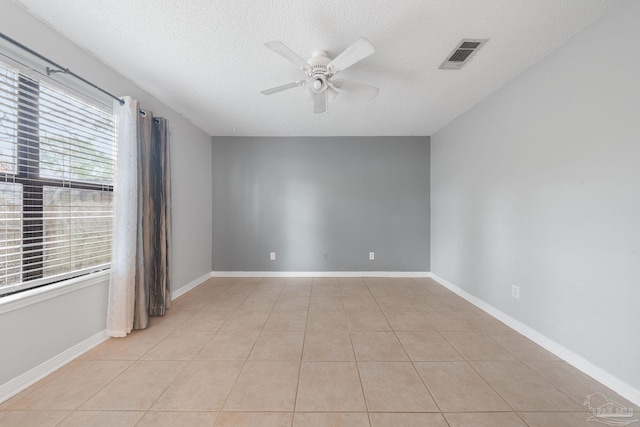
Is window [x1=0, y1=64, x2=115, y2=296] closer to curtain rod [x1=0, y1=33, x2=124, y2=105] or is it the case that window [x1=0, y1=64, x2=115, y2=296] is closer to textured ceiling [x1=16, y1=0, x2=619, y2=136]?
curtain rod [x1=0, y1=33, x2=124, y2=105]

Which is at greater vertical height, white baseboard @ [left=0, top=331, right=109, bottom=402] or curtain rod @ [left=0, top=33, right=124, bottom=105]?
curtain rod @ [left=0, top=33, right=124, bottom=105]

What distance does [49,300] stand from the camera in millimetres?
1746

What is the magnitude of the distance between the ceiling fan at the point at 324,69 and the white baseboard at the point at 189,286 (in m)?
2.85

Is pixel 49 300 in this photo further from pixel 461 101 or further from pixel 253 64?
pixel 461 101

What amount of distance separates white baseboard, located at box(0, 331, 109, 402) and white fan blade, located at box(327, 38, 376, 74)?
3.02 m

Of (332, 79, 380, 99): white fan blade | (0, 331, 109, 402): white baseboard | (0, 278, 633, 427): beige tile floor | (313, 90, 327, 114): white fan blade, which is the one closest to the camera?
(0, 278, 633, 427): beige tile floor

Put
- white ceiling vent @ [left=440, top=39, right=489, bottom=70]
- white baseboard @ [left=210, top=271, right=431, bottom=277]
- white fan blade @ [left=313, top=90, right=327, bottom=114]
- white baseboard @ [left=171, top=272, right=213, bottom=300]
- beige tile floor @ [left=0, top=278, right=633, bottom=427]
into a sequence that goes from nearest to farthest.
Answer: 1. beige tile floor @ [left=0, top=278, right=633, bottom=427]
2. white ceiling vent @ [left=440, top=39, right=489, bottom=70]
3. white fan blade @ [left=313, top=90, right=327, bottom=114]
4. white baseboard @ [left=171, top=272, right=213, bottom=300]
5. white baseboard @ [left=210, top=271, right=431, bottom=277]

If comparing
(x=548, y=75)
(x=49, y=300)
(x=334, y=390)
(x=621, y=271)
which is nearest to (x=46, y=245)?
(x=49, y=300)

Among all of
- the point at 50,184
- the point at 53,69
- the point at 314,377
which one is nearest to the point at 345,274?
the point at 314,377

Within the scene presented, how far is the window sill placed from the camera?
1.50 meters

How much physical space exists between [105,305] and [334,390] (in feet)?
7.11

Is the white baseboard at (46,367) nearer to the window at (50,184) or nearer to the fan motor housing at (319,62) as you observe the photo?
the window at (50,184)

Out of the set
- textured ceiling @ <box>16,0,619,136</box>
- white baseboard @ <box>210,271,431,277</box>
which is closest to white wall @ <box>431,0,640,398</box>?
textured ceiling @ <box>16,0,619,136</box>

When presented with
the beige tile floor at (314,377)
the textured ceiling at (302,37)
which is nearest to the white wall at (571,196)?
the textured ceiling at (302,37)
